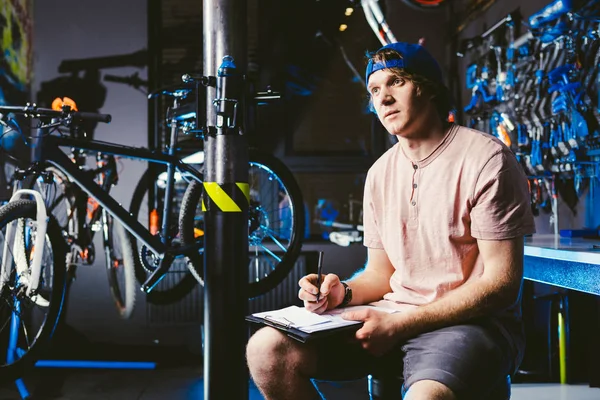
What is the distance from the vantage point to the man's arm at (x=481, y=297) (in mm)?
1372

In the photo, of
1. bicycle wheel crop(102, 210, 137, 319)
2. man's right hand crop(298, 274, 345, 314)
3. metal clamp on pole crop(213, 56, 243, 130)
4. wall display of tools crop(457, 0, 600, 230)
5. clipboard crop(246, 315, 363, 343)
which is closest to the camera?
clipboard crop(246, 315, 363, 343)

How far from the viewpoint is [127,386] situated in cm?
334

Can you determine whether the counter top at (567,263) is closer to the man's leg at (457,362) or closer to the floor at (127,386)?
the man's leg at (457,362)

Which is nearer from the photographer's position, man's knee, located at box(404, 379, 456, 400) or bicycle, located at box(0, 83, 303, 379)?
man's knee, located at box(404, 379, 456, 400)

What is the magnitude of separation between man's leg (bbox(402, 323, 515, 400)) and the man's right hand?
0.26 m

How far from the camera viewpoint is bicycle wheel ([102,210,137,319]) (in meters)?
3.56

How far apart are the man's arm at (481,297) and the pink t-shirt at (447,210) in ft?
0.14

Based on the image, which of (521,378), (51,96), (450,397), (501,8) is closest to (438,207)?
(450,397)

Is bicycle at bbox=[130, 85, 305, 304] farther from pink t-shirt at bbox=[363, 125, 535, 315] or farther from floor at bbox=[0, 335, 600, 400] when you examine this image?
pink t-shirt at bbox=[363, 125, 535, 315]

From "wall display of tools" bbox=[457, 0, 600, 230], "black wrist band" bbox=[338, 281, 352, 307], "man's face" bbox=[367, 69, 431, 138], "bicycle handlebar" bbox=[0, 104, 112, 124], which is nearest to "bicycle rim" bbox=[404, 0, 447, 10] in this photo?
"wall display of tools" bbox=[457, 0, 600, 230]

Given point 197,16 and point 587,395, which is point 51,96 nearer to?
point 197,16

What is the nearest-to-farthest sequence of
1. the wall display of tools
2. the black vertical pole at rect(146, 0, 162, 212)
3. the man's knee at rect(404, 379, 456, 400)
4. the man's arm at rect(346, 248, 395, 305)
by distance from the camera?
1. the man's knee at rect(404, 379, 456, 400)
2. the man's arm at rect(346, 248, 395, 305)
3. the wall display of tools
4. the black vertical pole at rect(146, 0, 162, 212)

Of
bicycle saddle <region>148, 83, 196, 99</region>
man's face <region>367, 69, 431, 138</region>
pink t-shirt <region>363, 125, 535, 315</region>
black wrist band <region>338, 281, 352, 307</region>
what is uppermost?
bicycle saddle <region>148, 83, 196, 99</region>

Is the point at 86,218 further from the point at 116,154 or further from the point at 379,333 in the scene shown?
the point at 379,333
